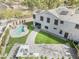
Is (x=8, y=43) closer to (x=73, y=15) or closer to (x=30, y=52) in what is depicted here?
(x=30, y=52)

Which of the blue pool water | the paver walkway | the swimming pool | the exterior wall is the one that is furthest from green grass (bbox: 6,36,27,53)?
the exterior wall

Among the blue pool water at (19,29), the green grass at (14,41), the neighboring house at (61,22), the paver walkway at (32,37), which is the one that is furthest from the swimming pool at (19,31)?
the neighboring house at (61,22)

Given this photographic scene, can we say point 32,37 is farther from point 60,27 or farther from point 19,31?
point 60,27

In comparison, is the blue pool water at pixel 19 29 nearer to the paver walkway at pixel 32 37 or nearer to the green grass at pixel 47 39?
the paver walkway at pixel 32 37

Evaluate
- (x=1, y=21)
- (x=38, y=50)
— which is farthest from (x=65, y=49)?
(x=1, y=21)

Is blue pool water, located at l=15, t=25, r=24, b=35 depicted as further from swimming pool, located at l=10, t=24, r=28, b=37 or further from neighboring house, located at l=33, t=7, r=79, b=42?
neighboring house, located at l=33, t=7, r=79, b=42
